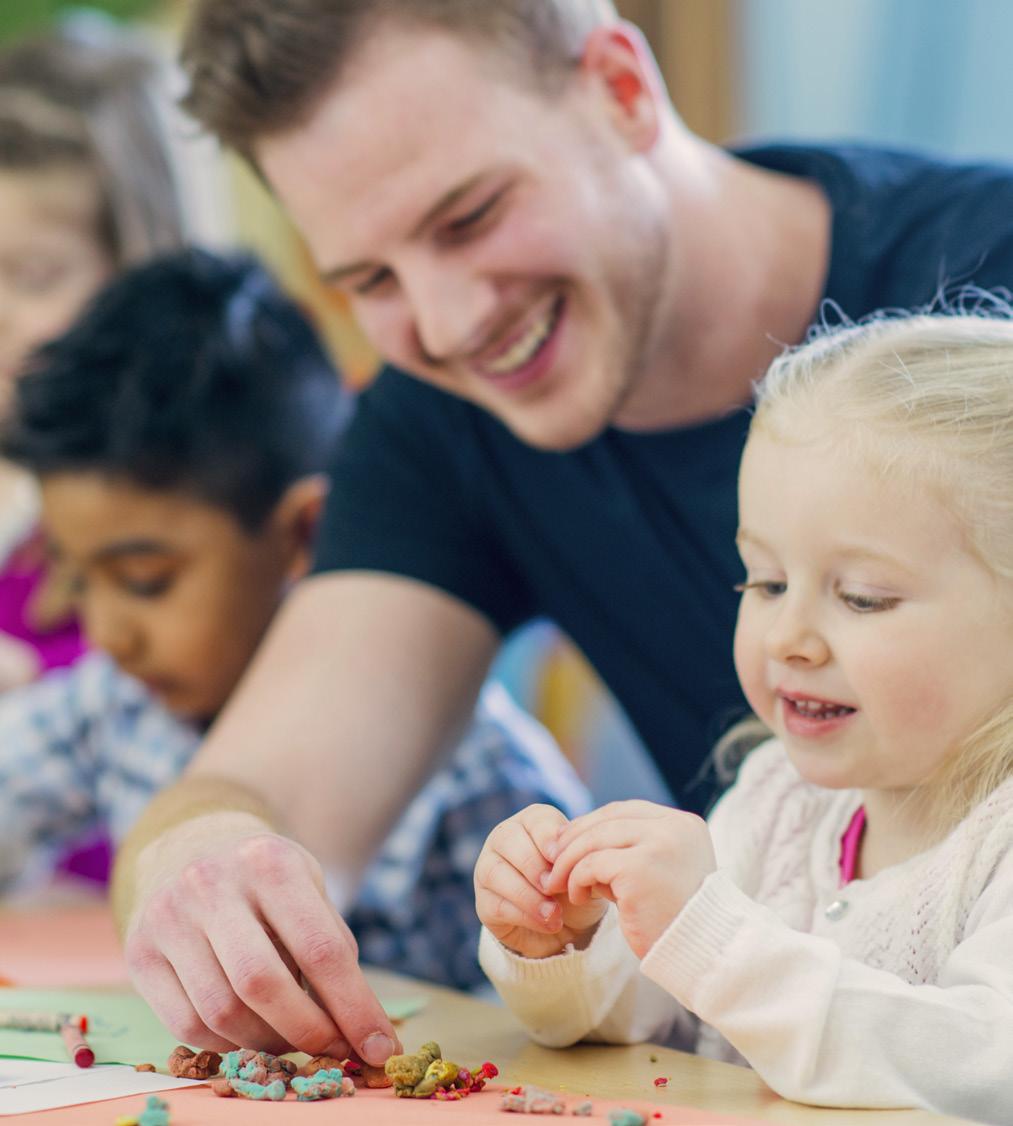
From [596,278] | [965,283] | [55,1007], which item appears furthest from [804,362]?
[55,1007]

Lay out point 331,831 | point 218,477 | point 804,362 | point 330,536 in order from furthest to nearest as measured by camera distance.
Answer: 1. point 218,477
2. point 330,536
3. point 331,831
4. point 804,362

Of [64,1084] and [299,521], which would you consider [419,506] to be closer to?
[299,521]

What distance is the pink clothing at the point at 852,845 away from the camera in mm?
860

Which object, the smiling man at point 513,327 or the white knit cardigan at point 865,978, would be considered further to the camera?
the smiling man at point 513,327

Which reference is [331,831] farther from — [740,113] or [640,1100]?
[740,113]

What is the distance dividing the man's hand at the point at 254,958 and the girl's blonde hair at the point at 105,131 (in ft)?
4.80

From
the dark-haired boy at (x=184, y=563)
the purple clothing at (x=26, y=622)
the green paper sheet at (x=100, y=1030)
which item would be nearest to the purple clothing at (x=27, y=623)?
the purple clothing at (x=26, y=622)

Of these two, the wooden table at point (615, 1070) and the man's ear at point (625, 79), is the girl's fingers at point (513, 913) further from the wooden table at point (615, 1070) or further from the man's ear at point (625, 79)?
the man's ear at point (625, 79)

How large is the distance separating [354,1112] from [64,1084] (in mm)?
189

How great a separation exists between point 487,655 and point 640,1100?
78 cm

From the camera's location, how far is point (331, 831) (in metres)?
1.32

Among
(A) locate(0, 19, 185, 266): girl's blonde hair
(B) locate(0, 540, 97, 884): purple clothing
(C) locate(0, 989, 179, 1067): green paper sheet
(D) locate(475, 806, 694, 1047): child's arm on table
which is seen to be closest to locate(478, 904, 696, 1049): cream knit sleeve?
(D) locate(475, 806, 694, 1047): child's arm on table

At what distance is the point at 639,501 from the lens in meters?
1.33

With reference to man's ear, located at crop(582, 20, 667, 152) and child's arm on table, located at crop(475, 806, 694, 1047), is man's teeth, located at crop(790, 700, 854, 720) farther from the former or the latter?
man's ear, located at crop(582, 20, 667, 152)
